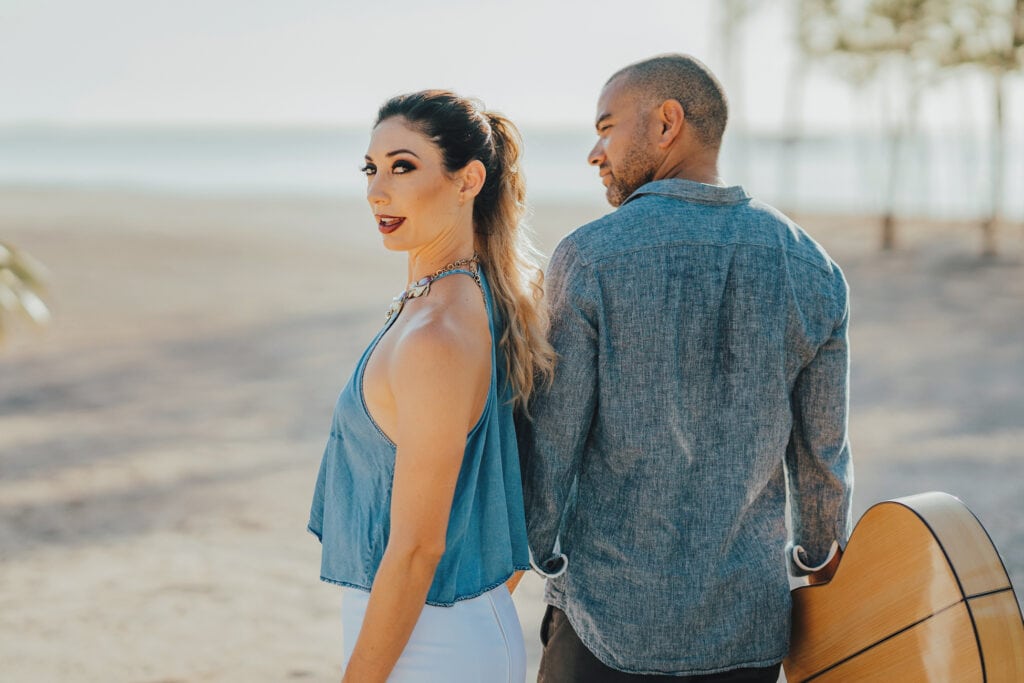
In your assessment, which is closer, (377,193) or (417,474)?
(417,474)

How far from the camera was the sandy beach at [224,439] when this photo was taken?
436 centimetres

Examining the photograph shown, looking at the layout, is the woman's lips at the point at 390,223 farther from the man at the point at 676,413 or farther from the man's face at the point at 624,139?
the man's face at the point at 624,139

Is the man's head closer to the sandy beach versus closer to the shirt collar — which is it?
the shirt collar

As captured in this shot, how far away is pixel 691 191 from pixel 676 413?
1.53 feet

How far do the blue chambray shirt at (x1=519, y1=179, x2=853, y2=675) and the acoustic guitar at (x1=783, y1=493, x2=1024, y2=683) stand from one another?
0.40 ft

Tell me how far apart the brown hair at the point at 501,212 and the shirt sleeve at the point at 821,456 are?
2.07 feet

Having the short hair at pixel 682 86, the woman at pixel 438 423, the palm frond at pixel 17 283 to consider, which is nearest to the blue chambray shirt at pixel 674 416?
the woman at pixel 438 423

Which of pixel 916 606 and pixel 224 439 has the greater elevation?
pixel 916 606

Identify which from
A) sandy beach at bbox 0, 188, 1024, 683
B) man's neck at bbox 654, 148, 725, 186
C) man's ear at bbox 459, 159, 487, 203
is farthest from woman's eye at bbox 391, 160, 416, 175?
sandy beach at bbox 0, 188, 1024, 683

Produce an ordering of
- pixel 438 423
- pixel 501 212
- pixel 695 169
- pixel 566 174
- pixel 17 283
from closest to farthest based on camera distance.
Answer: pixel 438 423 → pixel 501 212 → pixel 695 169 → pixel 17 283 → pixel 566 174

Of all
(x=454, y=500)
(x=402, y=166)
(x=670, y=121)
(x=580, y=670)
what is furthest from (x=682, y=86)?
(x=580, y=670)

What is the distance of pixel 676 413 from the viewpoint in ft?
6.86

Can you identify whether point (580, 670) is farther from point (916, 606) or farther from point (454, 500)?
point (916, 606)

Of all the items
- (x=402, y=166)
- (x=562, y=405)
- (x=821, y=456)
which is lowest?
(x=821, y=456)
